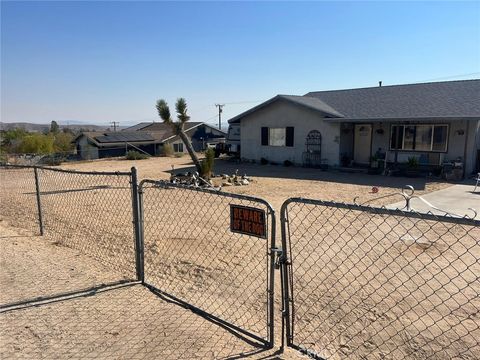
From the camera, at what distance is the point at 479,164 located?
58.5 ft

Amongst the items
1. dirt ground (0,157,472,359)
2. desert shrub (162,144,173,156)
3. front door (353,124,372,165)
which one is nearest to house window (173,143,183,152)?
desert shrub (162,144,173,156)

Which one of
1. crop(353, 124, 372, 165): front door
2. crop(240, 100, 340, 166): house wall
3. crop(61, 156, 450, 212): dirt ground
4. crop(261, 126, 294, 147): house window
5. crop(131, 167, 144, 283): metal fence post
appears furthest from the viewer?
crop(261, 126, 294, 147): house window

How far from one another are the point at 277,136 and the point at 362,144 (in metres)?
5.06

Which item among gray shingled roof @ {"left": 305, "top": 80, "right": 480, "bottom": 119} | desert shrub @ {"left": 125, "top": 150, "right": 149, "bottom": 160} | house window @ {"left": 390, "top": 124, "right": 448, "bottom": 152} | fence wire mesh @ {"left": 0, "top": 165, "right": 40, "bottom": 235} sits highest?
gray shingled roof @ {"left": 305, "top": 80, "right": 480, "bottom": 119}

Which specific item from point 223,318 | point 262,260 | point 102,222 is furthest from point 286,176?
point 223,318

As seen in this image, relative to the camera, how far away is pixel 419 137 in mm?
18234

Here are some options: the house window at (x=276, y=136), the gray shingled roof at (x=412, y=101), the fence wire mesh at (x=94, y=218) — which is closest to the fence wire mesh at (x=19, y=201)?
the fence wire mesh at (x=94, y=218)

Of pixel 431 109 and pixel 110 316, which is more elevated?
pixel 431 109

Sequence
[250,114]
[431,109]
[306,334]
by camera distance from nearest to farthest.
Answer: [306,334] → [431,109] → [250,114]

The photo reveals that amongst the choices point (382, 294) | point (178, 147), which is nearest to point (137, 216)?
point (382, 294)

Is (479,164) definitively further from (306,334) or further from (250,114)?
(306,334)

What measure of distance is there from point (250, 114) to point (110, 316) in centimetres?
2082

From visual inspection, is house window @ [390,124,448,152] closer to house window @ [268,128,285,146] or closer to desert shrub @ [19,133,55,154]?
house window @ [268,128,285,146]

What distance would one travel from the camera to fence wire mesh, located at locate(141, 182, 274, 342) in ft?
14.2
